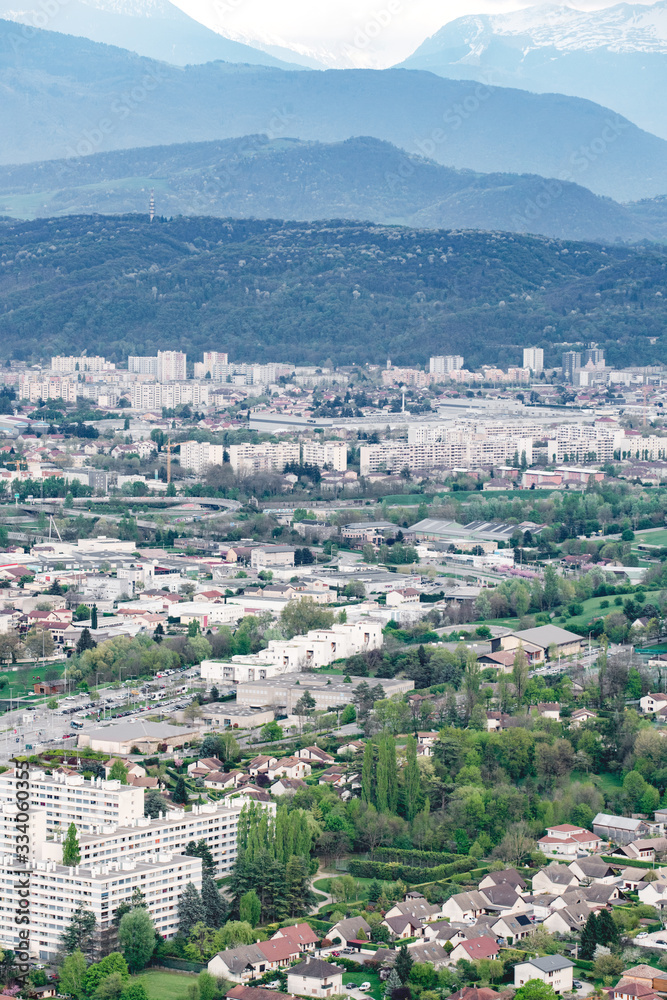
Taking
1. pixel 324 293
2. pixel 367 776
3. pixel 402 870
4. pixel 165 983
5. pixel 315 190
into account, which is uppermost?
pixel 315 190

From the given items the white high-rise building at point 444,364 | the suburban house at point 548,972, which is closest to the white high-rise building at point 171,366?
the white high-rise building at point 444,364

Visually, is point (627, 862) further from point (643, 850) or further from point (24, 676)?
point (24, 676)

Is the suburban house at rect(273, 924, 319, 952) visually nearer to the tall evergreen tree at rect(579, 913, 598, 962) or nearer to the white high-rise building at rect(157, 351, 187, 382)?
the tall evergreen tree at rect(579, 913, 598, 962)

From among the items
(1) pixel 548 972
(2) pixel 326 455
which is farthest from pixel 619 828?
(2) pixel 326 455

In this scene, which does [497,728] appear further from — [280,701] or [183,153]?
[183,153]

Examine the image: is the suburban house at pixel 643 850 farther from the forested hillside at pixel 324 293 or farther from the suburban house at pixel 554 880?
the forested hillside at pixel 324 293

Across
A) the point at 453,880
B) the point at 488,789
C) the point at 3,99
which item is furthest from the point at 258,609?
the point at 3,99
